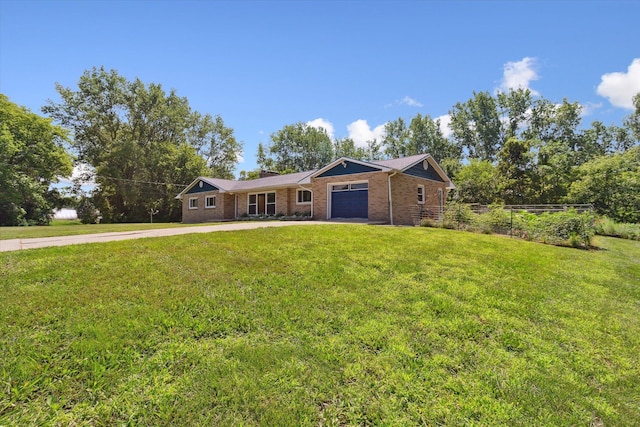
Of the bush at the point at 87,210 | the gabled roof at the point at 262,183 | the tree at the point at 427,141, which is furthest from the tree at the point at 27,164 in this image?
the tree at the point at 427,141

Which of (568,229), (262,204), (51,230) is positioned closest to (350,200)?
(262,204)

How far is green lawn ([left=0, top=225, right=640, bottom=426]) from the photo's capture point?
2822 mm

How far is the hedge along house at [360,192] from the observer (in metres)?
17.5

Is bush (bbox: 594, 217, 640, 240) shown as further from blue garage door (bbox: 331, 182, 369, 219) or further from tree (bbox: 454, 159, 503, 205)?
blue garage door (bbox: 331, 182, 369, 219)

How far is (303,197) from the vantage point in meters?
22.1

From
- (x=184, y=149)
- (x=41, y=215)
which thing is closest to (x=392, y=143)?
→ (x=184, y=149)

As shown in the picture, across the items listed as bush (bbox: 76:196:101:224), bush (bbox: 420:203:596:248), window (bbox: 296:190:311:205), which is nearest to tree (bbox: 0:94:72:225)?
bush (bbox: 76:196:101:224)

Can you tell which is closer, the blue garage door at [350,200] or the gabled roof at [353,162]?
the gabled roof at [353,162]

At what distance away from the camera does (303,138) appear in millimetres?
52812

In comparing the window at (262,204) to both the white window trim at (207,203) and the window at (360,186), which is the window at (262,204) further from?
the window at (360,186)

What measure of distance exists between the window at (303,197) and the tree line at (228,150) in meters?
17.8

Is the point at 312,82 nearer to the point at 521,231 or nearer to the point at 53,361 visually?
the point at 521,231

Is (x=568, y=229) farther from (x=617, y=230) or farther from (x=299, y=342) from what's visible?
(x=299, y=342)

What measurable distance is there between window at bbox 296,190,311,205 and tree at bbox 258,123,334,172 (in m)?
30.2
